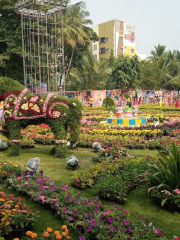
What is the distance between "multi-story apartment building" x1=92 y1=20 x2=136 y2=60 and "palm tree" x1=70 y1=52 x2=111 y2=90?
17.8 meters

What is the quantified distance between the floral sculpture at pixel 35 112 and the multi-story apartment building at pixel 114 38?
41843 mm

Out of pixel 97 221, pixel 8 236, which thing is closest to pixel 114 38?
pixel 97 221

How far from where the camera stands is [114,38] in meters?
47.7

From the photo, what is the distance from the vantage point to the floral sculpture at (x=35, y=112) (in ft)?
26.7

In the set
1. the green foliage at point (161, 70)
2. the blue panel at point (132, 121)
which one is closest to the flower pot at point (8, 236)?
the blue panel at point (132, 121)

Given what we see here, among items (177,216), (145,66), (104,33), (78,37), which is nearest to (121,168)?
(177,216)

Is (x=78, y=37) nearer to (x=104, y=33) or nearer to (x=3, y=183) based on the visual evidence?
(x=104, y=33)

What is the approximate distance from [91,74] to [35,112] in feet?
78.2

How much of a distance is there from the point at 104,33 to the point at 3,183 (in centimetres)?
4699

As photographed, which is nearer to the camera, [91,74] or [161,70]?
[91,74]

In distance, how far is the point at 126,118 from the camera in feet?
47.0

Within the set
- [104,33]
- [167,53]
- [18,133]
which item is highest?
[104,33]

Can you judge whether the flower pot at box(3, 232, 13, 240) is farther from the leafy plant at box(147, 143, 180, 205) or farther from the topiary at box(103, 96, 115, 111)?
the topiary at box(103, 96, 115, 111)

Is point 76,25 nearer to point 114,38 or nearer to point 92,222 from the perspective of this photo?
point 114,38
